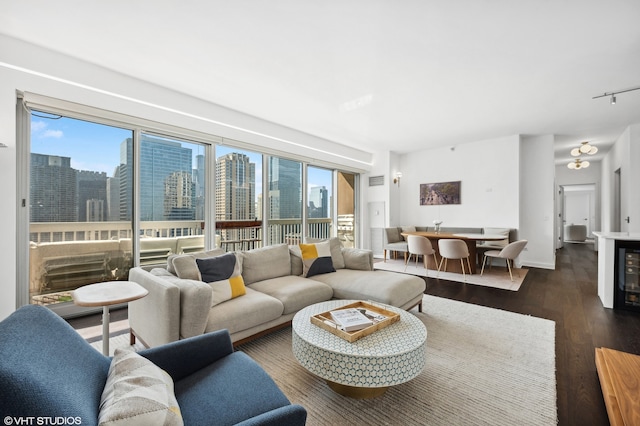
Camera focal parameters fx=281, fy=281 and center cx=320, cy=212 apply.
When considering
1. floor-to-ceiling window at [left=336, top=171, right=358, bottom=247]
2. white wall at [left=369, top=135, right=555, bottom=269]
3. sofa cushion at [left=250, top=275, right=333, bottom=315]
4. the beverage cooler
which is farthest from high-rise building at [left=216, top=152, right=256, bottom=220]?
the beverage cooler

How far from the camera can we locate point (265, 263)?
3.24 metres

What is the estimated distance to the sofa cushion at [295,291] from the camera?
2.69m

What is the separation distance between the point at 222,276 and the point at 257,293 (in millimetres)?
377

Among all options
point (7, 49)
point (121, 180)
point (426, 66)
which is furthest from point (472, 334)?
point (7, 49)

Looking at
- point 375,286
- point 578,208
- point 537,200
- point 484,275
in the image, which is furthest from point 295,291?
point 578,208

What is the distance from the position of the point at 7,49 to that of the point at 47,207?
1.55 meters

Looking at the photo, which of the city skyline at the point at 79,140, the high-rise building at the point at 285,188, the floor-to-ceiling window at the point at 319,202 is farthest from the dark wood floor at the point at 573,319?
the city skyline at the point at 79,140

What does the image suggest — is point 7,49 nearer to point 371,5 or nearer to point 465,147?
point 371,5

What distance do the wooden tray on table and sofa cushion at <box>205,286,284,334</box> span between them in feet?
1.87

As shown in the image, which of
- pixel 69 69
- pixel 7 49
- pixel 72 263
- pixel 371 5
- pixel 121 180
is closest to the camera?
pixel 371 5

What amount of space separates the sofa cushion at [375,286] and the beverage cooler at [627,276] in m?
2.46

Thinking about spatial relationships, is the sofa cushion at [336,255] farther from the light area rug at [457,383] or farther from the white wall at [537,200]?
the white wall at [537,200]

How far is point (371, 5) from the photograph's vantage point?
7.32 ft

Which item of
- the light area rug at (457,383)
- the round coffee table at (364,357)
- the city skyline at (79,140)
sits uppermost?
the city skyline at (79,140)
